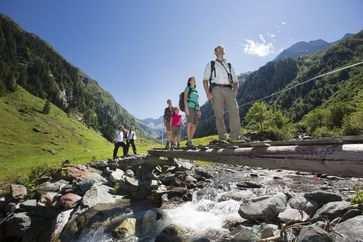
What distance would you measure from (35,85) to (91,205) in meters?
165

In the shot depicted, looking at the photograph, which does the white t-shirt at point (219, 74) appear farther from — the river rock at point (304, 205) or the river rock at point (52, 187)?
the river rock at point (52, 187)

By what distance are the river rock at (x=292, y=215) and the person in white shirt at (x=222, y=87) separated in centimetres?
318

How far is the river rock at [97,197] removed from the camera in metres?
14.8

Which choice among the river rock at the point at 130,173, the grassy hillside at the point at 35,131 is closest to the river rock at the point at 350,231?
the river rock at the point at 130,173

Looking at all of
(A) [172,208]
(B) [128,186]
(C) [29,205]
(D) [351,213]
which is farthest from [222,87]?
(C) [29,205]

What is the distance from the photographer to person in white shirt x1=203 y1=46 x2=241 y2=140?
11.1m

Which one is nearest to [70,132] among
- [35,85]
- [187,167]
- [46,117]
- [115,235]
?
[46,117]

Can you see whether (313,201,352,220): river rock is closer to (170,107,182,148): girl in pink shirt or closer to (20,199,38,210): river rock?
(170,107,182,148): girl in pink shirt

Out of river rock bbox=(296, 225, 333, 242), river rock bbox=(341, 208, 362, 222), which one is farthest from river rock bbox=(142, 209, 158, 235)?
river rock bbox=(341, 208, 362, 222)

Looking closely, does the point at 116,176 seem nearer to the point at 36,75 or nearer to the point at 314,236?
the point at 314,236

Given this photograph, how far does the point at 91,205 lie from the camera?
14.6 meters

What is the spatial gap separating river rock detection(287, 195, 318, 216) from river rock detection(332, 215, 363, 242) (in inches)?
120

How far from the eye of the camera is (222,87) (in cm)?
1118

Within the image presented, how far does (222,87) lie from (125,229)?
6581mm
